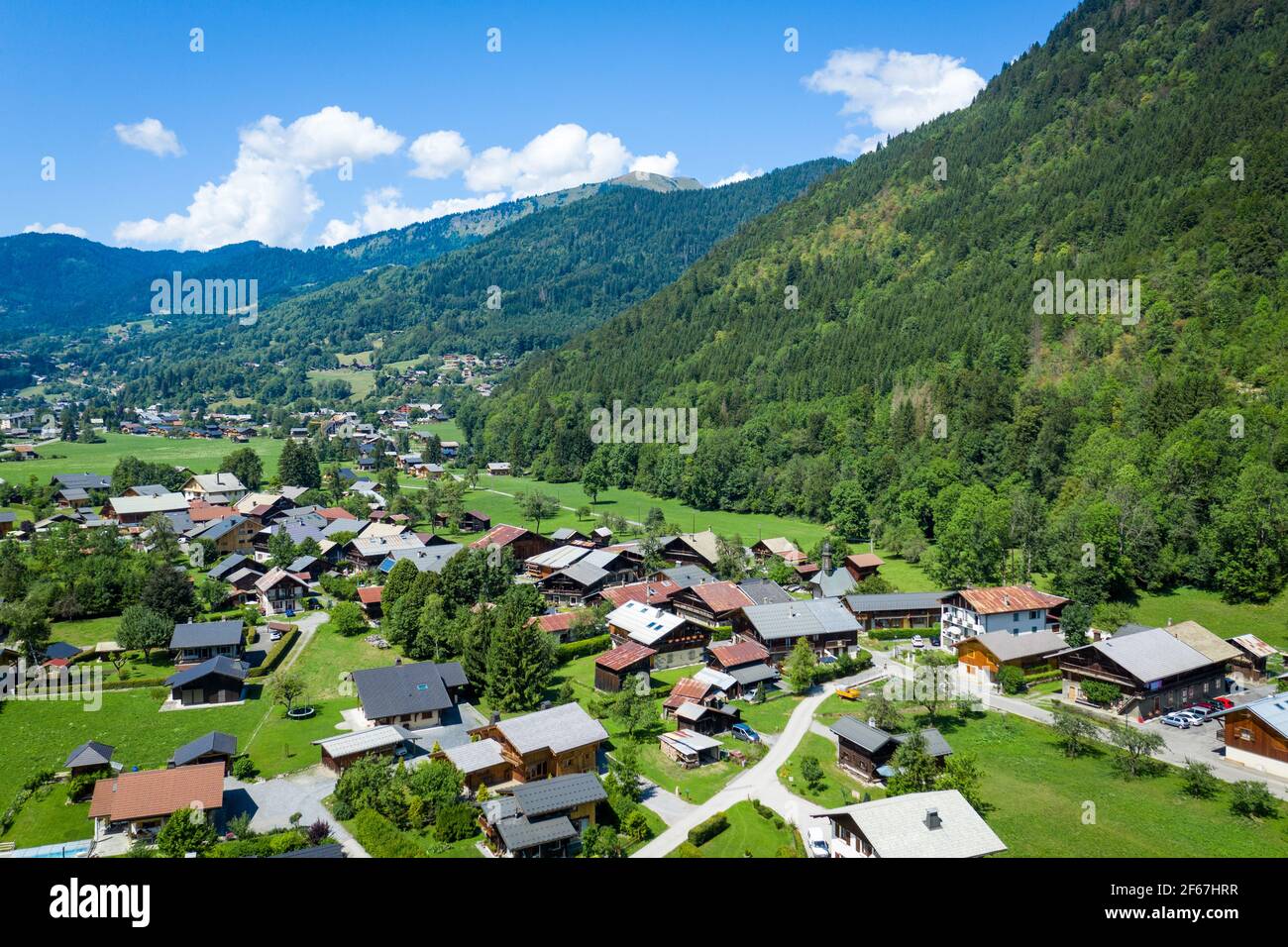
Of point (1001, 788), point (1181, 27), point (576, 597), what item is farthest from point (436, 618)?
point (1181, 27)

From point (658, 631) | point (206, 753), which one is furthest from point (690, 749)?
point (206, 753)

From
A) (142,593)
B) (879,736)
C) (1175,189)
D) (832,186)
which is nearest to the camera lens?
(879,736)

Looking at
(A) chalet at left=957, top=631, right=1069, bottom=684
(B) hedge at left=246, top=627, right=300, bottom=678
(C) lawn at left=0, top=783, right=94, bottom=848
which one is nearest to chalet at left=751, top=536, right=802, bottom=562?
(A) chalet at left=957, top=631, right=1069, bottom=684

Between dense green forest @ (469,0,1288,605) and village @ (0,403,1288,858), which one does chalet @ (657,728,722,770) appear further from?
dense green forest @ (469,0,1288,605)

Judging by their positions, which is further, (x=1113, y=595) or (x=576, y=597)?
(x=576, y=597)

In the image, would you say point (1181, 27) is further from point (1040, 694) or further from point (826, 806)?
point (826, 806)

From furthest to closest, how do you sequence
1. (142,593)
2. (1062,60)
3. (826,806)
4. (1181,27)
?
(1062,60) → (1181,27) → (142,593) → (826,806)
